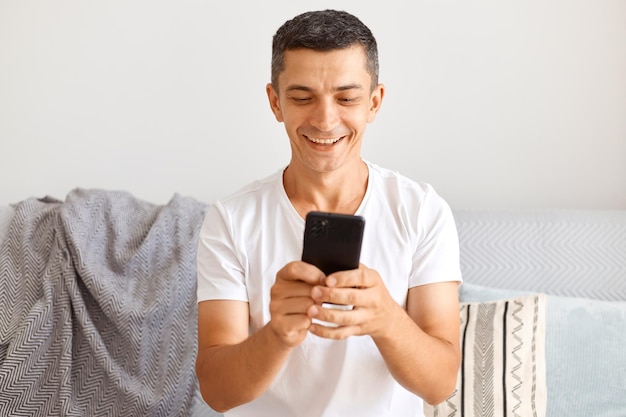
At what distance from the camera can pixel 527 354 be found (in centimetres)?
191

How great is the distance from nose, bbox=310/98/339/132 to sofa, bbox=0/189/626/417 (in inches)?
31.1

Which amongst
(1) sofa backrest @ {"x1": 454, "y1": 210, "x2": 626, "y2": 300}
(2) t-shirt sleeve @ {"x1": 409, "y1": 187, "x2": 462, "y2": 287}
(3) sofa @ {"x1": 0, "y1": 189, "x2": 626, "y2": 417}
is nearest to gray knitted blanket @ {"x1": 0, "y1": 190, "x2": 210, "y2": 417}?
(3) sofa @ {"x1": 0, "y1": 189, "x2": 626, "y2": 417}

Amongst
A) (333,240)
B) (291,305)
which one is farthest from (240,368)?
(333,240)

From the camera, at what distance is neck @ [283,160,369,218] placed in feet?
4.85

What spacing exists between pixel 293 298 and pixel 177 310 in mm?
1041

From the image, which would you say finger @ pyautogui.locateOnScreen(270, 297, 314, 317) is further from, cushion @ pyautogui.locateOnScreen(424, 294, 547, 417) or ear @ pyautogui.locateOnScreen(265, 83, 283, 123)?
cushion @ pyautogui.locateOnScreen(424, 294, 547, 417)

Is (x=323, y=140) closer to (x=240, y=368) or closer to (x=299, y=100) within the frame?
(x=299, y=100)

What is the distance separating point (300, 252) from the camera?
1456mm

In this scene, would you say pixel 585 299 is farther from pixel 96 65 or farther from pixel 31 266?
pixel 96 65

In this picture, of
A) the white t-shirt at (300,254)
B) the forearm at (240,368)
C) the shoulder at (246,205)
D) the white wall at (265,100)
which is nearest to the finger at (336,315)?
the forearm at (240,368)

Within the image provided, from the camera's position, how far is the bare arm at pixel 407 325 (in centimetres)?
115

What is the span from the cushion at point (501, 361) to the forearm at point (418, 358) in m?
0.50

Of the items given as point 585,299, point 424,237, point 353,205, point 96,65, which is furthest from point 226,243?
point 96,65

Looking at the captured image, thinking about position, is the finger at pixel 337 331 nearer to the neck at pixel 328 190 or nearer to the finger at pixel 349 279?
the finger at pixel 349 279
